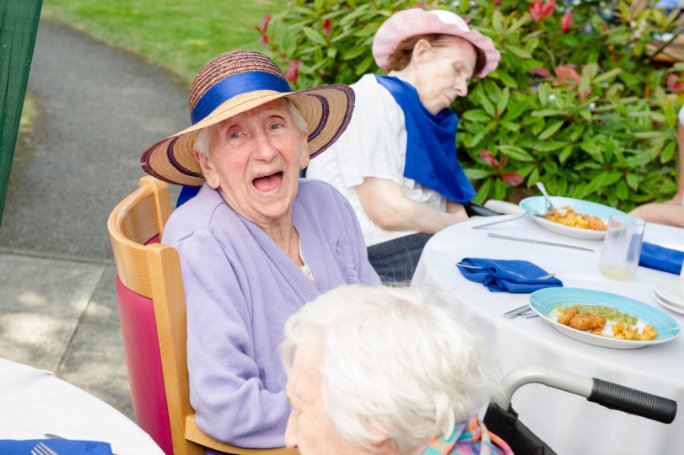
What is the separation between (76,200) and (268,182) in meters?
3.96

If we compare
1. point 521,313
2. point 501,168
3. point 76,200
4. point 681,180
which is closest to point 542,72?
point 501,168

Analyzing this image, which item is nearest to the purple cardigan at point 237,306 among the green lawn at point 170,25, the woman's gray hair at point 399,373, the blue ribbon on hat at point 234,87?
the blue ribbon on hat at point 234,87

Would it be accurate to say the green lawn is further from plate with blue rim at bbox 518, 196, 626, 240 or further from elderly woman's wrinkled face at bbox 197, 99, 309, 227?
elderly woman's wrinkled face at bbox 197, 99, 309, 227

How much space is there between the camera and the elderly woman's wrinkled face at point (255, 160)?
→ 217cm

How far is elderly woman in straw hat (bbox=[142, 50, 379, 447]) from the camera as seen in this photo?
74.6 inches

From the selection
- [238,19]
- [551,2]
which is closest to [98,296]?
[551,2]

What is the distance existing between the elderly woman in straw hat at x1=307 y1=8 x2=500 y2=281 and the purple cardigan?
2.91 feet

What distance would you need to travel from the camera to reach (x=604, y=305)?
87.8 inches

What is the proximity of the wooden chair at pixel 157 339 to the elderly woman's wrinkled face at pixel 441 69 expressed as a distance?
1.69 m

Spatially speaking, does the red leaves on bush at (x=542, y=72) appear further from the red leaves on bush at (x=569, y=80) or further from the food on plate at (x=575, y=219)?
the food on plate at (x=575, y=219)

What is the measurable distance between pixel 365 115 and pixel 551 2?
1.73 meters

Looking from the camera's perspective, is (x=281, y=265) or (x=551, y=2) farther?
(x=551, y=2)

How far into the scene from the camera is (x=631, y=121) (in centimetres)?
443

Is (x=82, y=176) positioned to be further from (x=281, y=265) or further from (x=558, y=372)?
(x=558, y=372)
